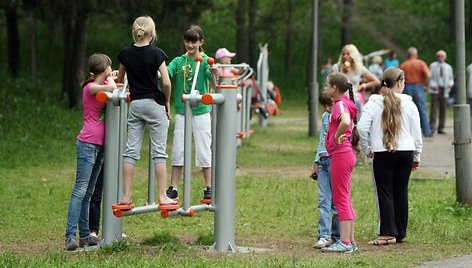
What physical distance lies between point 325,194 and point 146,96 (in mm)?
1917

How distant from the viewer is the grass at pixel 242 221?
10.4 metres

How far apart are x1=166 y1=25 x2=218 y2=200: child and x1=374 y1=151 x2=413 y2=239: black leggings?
5.11 feet

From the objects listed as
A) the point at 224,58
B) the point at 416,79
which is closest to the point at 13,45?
the point at 416,79

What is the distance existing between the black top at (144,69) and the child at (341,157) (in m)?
1.47

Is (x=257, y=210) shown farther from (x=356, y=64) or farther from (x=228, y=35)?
(x=228, y=35)

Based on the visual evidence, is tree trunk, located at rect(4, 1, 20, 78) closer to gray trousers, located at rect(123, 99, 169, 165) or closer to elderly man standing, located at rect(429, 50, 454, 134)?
elderly man standing, located at rect(429, 50, 454, 134)

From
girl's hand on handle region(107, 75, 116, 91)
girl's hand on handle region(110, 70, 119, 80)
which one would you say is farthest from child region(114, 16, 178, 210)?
girl's hand on handle region(110, 70, 119, 80)

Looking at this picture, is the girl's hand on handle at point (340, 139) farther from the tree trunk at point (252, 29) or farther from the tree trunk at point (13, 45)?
the tree trunk at point (252, 29)

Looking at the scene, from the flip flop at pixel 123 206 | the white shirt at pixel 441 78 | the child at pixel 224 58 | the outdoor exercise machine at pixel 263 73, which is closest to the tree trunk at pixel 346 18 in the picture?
the outdoor exercise machine at pixel 263 73

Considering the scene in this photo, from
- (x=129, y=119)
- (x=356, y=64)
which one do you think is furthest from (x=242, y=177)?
(x=129, y=119)

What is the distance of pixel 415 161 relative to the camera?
1212cm

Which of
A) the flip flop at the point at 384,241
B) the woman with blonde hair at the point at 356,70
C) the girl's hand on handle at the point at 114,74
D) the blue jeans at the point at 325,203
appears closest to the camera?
the girl's hand on handle at the point at 114,74

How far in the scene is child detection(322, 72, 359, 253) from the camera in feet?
36.7

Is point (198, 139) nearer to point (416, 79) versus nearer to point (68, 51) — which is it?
point (416, 79)
